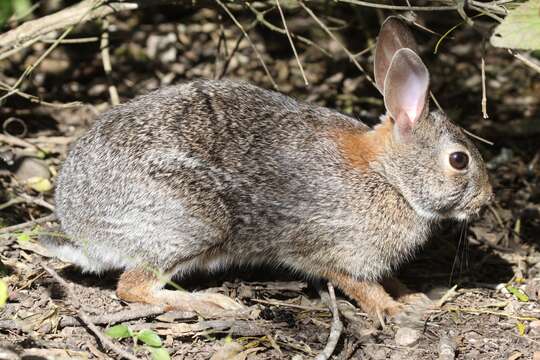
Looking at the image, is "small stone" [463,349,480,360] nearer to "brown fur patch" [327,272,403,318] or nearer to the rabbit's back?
"brown fur patch" [327,272,403,318]

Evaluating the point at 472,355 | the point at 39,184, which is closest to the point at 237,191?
the point at 472,355

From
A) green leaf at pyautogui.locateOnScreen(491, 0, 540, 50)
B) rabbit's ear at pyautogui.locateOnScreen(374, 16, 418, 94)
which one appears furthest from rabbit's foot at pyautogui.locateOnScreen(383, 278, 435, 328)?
green leaf at pyautogui.locateOnScreen(491, 0, 540, 50)

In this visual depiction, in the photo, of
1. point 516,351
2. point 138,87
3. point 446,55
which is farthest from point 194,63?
point 516,351

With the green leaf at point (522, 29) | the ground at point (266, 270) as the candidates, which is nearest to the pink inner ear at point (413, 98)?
the ground at point (266, 270)

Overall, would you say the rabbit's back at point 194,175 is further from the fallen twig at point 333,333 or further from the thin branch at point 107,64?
the thin branch at point 107,64

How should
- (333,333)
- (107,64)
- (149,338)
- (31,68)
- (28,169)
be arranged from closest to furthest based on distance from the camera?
(149,338) → (333,333) → (31,68) → (28,169) → (107,64)

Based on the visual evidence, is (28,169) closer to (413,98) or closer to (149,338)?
(149,338)

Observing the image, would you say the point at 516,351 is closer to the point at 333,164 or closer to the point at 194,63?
the point at 333,164
